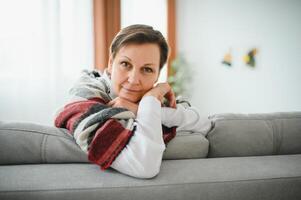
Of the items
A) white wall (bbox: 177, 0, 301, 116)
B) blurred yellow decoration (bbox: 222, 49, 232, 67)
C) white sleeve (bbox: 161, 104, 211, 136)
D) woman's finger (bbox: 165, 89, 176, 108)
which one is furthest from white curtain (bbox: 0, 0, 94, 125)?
white sleeve (bbox: 161, 104, 211, 136)

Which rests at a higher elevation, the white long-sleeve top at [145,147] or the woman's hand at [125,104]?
the woman's hand at [125,104]

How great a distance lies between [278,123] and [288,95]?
134 inches

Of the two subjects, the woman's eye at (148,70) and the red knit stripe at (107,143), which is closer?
the red knit stripe at (107,143)

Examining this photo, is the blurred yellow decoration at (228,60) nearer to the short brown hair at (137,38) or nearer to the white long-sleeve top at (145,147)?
the short brown hair at (137,38)

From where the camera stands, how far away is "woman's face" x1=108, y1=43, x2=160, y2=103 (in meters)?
0.99

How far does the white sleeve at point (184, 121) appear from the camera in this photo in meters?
1.03

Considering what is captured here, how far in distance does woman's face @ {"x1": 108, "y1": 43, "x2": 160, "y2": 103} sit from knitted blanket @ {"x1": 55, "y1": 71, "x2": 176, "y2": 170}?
110 millimetres

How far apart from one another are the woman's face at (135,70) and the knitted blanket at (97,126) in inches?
4.3

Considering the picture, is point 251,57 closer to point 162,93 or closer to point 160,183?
point 162,93

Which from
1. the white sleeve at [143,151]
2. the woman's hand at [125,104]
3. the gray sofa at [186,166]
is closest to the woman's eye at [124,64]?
the woman's hand at [125,104]

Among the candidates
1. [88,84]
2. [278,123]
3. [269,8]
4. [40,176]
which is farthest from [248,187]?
[269,8]

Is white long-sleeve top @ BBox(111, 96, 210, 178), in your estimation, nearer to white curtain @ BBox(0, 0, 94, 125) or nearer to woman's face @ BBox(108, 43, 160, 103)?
woman's face @ BBox(108, 43, 160, 103)

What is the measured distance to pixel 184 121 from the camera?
1062 millimetres

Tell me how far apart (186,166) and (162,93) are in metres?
0.34
